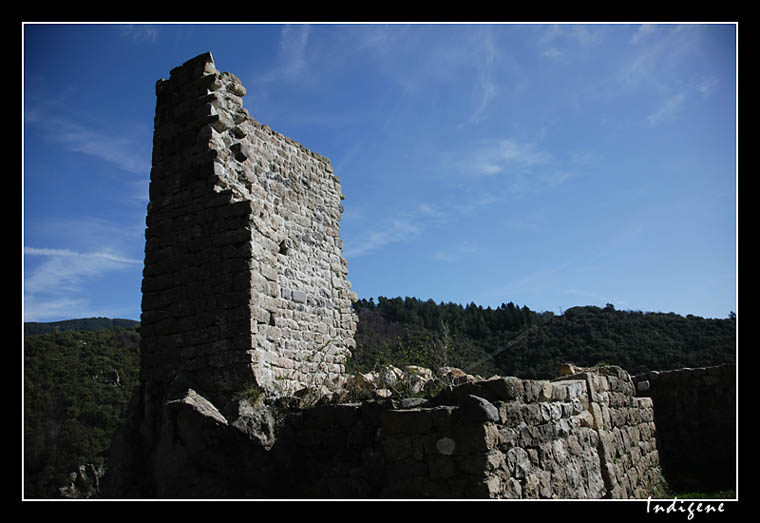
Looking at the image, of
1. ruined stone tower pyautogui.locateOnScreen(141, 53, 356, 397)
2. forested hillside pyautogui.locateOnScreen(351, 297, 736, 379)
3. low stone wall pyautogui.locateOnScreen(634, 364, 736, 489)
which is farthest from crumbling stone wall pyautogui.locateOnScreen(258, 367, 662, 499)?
forested hillside pyautogui.locateOnScreen(351, 297, 736, 379)

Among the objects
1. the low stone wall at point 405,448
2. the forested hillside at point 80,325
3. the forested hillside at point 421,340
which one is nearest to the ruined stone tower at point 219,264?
the low stone wall at point 405,448

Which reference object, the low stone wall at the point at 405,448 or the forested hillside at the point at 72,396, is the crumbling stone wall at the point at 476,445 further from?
the forested hillside at the point at 72,396

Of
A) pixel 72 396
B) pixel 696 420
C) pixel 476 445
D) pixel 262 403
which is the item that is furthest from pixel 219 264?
pixel 72 396

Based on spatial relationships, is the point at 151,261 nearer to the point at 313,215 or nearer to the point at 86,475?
the point at 313,215

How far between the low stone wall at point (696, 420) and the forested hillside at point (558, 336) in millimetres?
7160

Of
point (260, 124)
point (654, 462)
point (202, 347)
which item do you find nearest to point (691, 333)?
point (654, 462)

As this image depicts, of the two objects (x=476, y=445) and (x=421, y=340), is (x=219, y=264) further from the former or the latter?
(x=421, y=340)

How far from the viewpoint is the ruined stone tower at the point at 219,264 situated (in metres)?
6.50

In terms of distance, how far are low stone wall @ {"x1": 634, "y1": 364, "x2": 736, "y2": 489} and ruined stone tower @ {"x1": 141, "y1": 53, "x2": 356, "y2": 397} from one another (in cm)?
555

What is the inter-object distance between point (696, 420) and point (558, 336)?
14575 mm

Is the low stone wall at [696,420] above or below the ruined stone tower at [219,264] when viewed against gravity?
below

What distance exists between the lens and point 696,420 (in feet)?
30.4

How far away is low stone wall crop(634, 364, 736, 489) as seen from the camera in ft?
28.9

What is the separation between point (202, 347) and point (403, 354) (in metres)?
2.51
